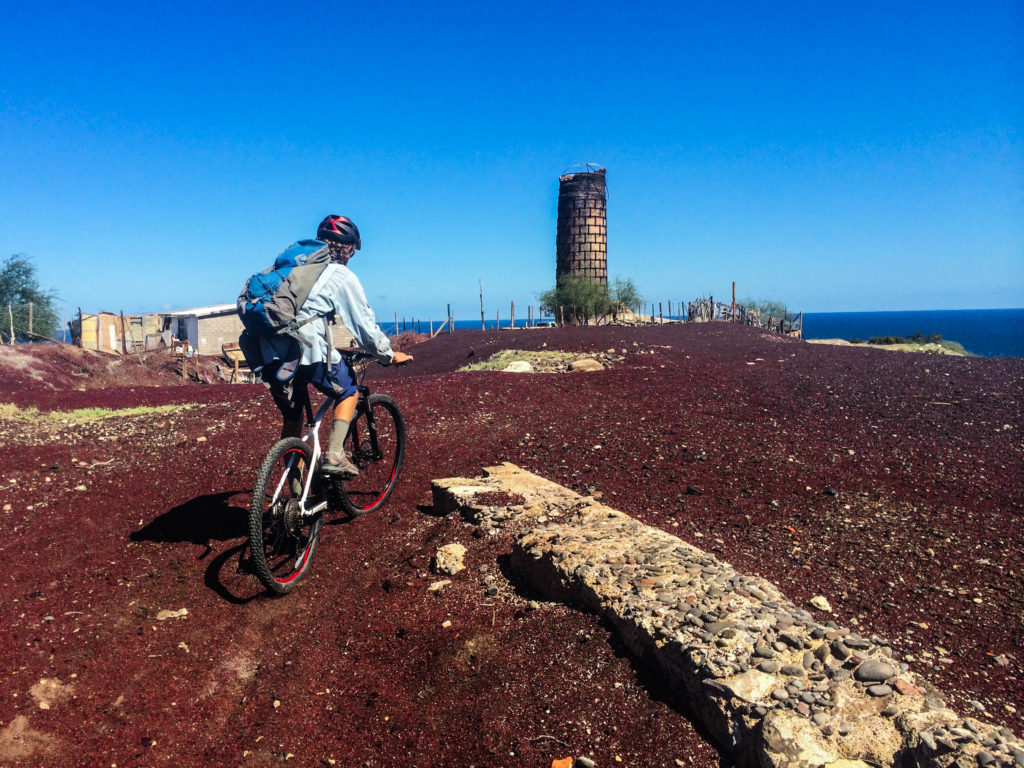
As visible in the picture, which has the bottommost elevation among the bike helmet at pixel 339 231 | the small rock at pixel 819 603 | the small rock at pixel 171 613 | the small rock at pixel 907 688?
the small rock at pixel 819 603

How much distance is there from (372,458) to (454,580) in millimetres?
1466

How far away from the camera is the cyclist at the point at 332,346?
3877 millimetres

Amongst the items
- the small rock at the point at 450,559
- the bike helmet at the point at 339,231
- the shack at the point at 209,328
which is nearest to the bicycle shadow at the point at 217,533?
the small rock at the point at 450,559

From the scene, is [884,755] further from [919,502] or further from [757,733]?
[919,502]

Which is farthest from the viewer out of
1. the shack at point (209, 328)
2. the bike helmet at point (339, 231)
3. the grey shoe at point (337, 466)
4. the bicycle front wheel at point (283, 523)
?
the shack at point (209, 328)

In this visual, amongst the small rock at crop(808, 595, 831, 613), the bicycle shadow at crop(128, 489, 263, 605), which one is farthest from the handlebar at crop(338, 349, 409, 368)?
the small rock at crop(808, 595, 831, 613)

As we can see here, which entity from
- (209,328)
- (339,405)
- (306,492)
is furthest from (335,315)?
(209,328)

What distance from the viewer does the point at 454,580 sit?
3.58 meters

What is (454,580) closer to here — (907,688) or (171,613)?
(171,613)

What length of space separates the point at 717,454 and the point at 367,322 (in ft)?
11.7

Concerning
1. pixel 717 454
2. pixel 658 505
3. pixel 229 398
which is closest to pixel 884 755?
pixel 658 505

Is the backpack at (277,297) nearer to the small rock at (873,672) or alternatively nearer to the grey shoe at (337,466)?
the grey shoe at (337,466)

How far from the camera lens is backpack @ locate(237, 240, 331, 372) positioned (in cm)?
372

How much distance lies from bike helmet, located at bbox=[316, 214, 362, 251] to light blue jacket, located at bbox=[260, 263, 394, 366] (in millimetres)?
220
